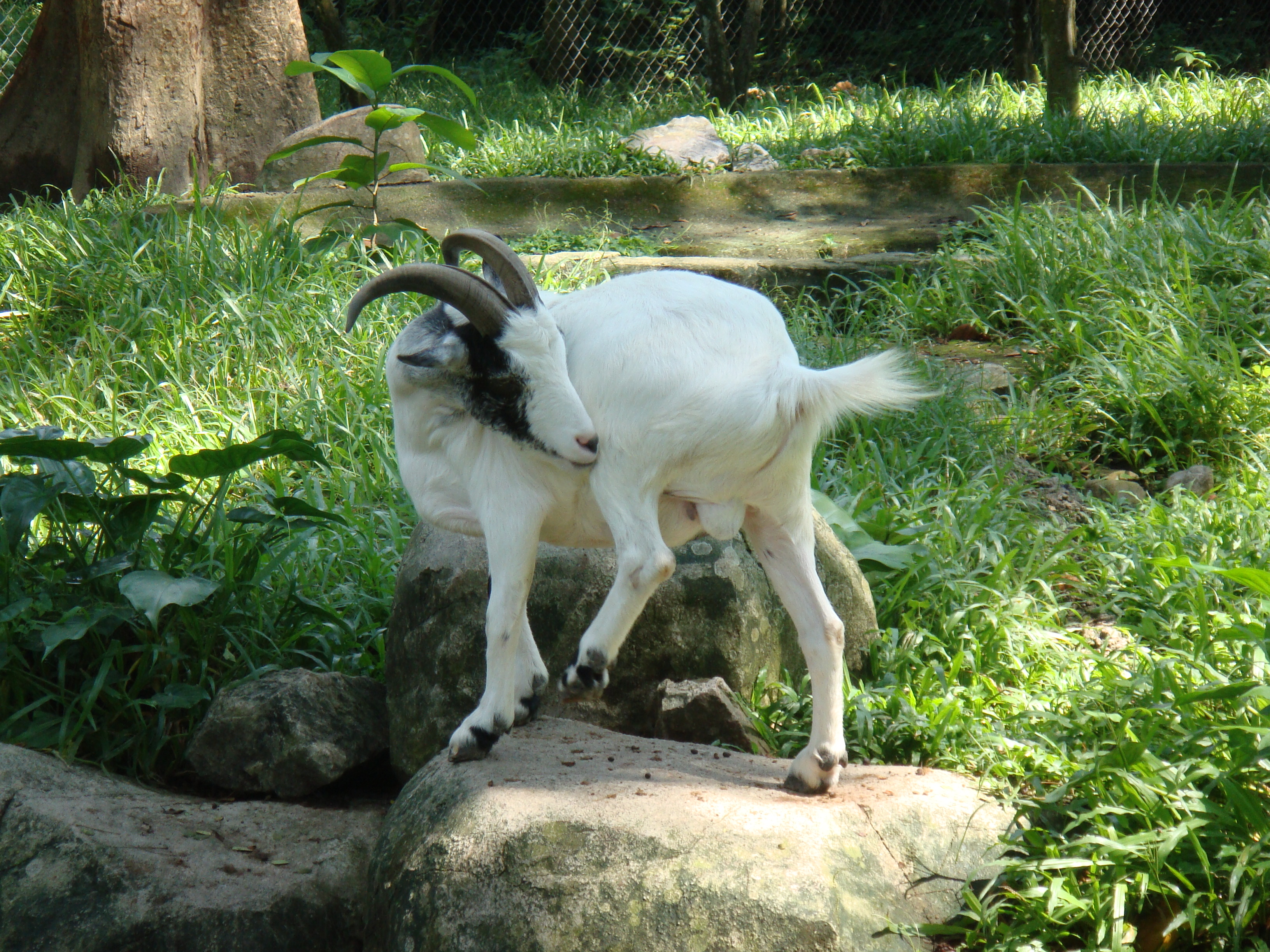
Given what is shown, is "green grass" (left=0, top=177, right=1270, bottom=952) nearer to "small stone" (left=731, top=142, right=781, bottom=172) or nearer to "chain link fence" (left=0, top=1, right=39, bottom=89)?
"small stone" (left=731, top=142, right=781, bottom=172)

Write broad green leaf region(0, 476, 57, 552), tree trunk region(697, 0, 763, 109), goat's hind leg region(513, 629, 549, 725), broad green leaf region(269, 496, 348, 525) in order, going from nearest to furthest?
goat's hind leg region(513, 629, 549, 725) < broad green leaf region(0, 476, 57, 552) < broad green leaf region(269, 496, 348, 525) < tree trunk region(697, 0, 763, 109)

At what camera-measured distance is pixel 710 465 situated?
2375 mm

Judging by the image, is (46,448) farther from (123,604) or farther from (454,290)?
(454,290)

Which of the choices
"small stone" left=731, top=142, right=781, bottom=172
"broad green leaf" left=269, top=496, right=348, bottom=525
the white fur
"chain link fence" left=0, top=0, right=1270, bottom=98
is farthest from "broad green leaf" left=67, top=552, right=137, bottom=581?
"chain link fence" left=0, top=0, right=1270, bottom=98

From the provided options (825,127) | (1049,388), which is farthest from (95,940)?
(825,127)

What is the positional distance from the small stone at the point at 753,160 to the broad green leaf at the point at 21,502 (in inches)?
248

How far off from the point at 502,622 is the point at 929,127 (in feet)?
23.9

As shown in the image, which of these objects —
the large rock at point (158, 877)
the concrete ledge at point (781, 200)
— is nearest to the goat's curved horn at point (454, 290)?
the large rock at point (158, 877)

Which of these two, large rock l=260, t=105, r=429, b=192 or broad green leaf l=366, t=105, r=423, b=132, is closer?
broad green leaf l=366, t=105, r=423, b=132

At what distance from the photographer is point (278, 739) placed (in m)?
3.19

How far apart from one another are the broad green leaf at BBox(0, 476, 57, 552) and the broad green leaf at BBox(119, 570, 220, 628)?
15.4 inches

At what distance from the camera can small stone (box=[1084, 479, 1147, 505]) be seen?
14.8 feet

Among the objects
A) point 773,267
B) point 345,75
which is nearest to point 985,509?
point 773,267

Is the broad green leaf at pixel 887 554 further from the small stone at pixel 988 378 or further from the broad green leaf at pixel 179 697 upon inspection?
the broad green leaf at pixel 179 697
